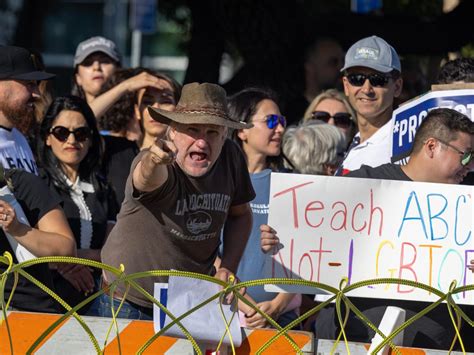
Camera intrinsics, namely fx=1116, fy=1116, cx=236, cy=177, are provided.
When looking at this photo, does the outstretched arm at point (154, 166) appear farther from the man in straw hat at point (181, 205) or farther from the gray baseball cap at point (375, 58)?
the gray baseball cap at point (375, 58)

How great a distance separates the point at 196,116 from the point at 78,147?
1593 millimetres

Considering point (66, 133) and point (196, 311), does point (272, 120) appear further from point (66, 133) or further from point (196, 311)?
point (196, 311)

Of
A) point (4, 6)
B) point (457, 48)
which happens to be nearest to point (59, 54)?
point (4, 6)

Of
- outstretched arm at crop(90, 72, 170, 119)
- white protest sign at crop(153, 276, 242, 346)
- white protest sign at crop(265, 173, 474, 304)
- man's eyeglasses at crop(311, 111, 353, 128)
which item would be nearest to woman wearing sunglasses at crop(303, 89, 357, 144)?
man's eyeglasses at crop(311, 111, 353, 128)

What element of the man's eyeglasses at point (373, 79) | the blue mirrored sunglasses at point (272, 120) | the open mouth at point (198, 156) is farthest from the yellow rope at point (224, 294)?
the man's eyeglasses at point (373, 79)

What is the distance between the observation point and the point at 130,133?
7125 mm

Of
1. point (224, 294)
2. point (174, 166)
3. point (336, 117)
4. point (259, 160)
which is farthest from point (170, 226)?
point (336, 117)

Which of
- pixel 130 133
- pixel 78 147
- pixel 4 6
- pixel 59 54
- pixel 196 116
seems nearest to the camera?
pixel 196 116

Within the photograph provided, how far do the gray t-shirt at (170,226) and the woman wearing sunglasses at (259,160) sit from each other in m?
1.00

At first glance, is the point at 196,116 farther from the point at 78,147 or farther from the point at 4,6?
the point at 4,6

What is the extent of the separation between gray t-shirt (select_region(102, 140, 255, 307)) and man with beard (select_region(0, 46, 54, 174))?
836 millimetres

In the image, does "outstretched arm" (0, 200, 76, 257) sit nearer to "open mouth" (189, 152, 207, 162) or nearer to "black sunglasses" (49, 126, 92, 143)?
"open mouth" (189, 152, 207, 162)

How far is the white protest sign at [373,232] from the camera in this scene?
4.90m

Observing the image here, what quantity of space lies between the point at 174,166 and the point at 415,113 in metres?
1.59
